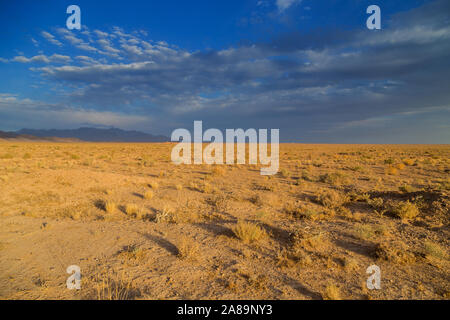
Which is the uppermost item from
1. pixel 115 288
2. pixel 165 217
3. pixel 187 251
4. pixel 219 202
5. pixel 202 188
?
pixel 202 188

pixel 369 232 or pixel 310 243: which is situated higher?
pixel 369 232

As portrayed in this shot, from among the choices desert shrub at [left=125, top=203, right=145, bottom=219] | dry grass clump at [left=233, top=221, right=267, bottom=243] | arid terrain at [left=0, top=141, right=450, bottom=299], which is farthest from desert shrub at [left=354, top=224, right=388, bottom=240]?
desert shrub at [left=125, top=203, right=145, bottom=219]

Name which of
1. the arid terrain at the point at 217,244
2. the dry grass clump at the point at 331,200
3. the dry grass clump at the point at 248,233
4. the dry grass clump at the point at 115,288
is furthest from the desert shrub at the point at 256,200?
the dry grass clump at the point at 115,288

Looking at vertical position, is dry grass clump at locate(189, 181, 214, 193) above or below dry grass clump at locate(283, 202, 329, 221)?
above

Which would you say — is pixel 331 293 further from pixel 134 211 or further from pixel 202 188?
pixel 202 188

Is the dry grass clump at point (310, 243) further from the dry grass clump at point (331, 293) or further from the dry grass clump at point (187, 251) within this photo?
the dry grass clump at point (187, 251)

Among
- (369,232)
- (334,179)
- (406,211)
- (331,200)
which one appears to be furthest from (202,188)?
(406,211)

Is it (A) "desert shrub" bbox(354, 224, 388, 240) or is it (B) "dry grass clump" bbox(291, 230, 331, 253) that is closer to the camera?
(B) "dry grass clump" bbox(291, 230, 331, 253)

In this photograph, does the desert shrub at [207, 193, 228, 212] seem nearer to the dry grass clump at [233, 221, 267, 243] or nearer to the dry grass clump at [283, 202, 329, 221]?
the dry grass clump at [283, 202, 329, 221]

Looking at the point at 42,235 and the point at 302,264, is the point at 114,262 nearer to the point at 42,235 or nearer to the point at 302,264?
the point at 42,235

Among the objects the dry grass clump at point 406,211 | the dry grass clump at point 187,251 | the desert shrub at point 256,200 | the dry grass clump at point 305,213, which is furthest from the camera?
Result: the desert shrub at point 256,200

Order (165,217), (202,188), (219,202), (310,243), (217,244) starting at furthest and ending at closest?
(202,188) → (219,202) → (165,217) → (217,244) → (310,243)

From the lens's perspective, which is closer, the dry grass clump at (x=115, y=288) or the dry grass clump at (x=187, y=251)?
the dry grass clump at (x=115, y=288)
